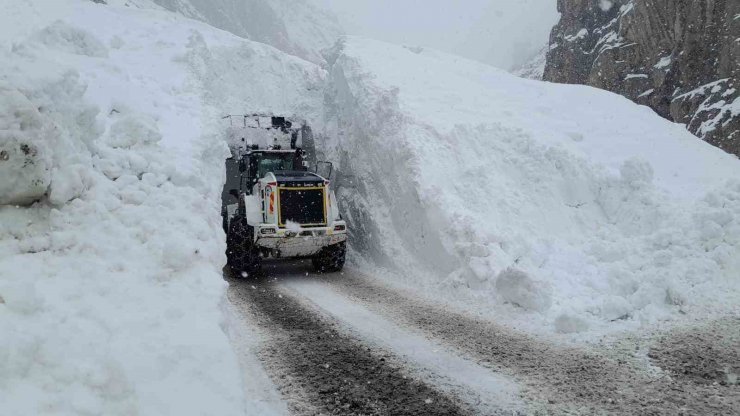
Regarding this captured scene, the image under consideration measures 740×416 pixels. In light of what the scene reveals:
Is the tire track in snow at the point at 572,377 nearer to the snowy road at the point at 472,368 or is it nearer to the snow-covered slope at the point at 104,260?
the snowy road at the point at 472,368

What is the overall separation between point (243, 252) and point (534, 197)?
21.1ft

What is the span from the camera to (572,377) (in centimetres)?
515

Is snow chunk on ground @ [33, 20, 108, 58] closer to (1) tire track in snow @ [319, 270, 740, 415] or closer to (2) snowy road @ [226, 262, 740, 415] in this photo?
(2) snowy road @ [226, 262, 740, 415]

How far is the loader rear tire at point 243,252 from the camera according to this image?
36.2 ft

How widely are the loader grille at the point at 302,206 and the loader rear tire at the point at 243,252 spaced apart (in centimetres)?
81

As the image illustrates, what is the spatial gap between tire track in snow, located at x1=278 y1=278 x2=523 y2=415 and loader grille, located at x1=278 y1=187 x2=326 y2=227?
2.69 meters

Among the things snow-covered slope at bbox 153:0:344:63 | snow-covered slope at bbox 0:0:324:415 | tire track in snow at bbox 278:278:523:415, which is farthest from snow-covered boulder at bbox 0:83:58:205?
snow-covered slope at bbox 153:0:344:63

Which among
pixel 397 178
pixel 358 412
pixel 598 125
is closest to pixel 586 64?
pixel 598 125

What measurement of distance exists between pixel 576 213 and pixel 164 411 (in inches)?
353

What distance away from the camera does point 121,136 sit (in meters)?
7.88

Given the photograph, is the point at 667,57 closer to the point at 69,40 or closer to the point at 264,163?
the point at 264,163

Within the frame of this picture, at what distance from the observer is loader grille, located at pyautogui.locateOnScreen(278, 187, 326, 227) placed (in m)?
11.1

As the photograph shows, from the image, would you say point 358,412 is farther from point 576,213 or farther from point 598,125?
point 598,125

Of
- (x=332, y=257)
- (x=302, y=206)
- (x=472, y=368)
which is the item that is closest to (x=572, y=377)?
(x=472, y=368)
